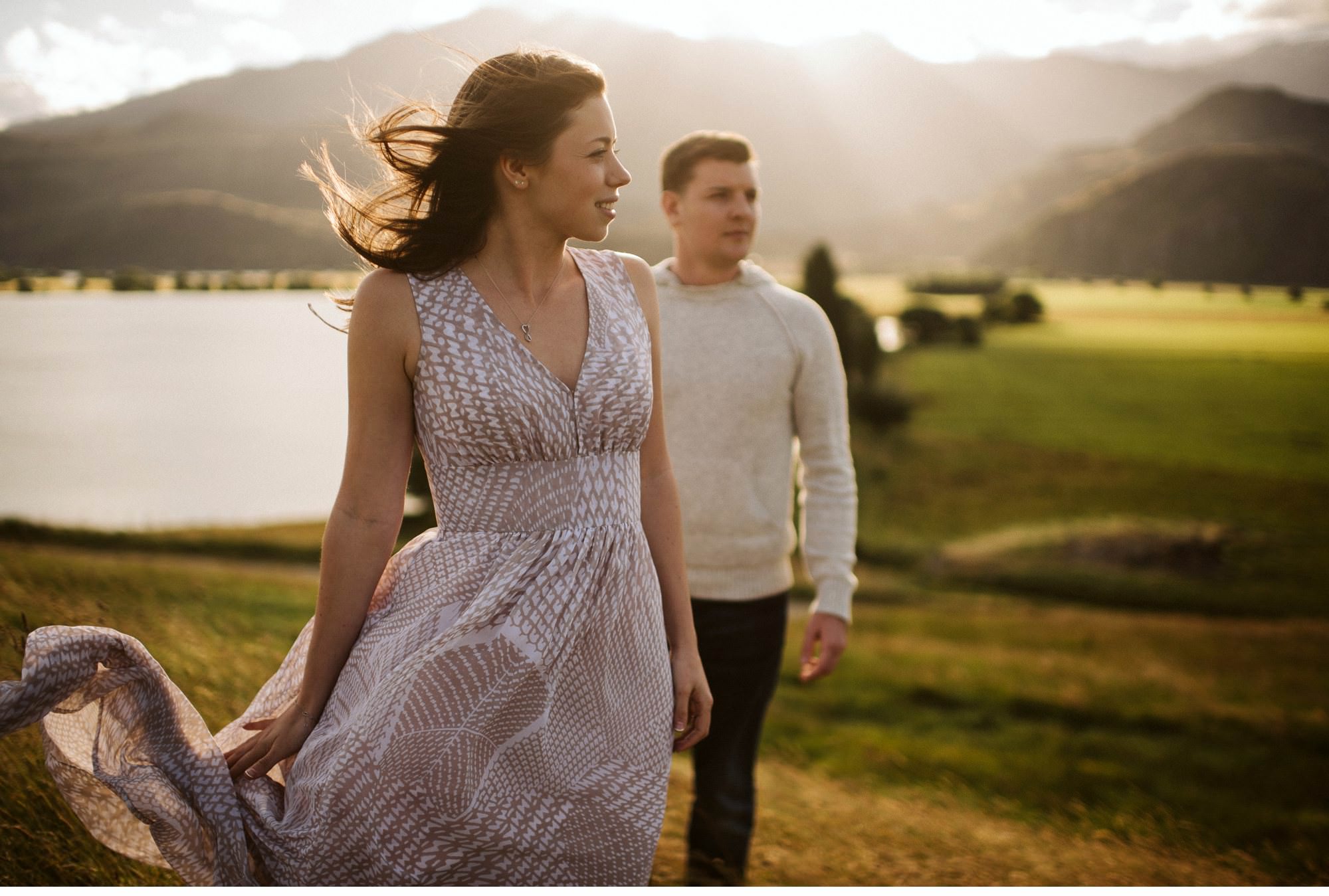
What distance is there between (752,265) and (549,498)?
5.31ft

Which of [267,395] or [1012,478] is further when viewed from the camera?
[1012,478]

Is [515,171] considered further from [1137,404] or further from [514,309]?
[1137,404]

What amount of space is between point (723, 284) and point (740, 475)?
0.67m

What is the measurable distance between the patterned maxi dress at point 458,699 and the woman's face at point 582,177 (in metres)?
0.19

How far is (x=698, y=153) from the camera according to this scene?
2.81 m

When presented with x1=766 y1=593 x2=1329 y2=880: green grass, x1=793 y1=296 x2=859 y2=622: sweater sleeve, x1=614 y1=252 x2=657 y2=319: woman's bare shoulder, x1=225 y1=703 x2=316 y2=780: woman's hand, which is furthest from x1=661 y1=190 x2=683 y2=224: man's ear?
x1=766 y1=593 x2=1329 y2=880: green grass

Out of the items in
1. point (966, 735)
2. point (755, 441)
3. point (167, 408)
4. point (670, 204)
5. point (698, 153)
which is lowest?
point (966, 735)

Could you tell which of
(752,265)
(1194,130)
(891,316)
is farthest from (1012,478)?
(752,265)

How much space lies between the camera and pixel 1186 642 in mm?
14828

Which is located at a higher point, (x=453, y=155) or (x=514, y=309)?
(x=453, y=155)

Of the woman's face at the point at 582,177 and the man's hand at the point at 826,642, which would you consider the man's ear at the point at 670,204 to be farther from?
the man's hand at the point at 826,642

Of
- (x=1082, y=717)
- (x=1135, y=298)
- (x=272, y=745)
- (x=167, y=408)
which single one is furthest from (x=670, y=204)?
(x=1135, y=298)

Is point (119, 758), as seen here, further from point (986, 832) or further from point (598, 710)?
point (986, 832)

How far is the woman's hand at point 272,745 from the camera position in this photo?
4.93 ft
